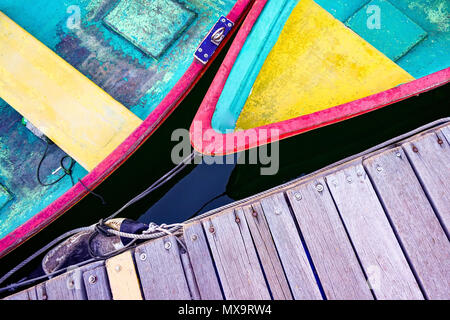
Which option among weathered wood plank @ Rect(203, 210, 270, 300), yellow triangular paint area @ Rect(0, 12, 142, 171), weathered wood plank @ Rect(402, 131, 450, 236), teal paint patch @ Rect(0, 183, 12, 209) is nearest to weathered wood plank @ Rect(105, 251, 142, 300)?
weathered wood plank @ Rect(203, 210, 270, 300)

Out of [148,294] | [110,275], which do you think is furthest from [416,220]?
[110,275]

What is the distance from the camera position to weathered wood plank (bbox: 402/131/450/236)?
201 cm

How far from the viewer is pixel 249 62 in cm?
269

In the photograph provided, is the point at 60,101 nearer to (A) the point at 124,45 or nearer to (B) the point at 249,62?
(A) the point at 124,45

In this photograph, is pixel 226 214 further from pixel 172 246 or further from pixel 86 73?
pixel 86 73

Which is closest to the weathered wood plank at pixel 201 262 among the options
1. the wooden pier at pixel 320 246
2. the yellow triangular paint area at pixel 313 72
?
the wooden pier at pixel 320 246

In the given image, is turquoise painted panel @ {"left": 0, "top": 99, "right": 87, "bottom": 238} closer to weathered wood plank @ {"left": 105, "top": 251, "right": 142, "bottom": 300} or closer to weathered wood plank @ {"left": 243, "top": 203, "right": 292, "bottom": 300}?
weathered wood plank @ {"left": 105, "top": 251, "right": 142, "bottom": 300}

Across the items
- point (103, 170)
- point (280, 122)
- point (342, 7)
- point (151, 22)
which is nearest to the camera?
point (280, 122)

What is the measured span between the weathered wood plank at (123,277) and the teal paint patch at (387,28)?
116 inches

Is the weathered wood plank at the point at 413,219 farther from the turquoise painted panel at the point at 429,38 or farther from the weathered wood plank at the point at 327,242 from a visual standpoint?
the turquoise painted panel at the point at 429,38

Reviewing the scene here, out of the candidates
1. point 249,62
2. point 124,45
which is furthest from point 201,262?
point 124,45

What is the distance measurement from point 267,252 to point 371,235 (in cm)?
69

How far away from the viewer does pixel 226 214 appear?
2.14m

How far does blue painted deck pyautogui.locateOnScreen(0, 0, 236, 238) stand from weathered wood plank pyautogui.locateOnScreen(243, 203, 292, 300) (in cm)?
166
